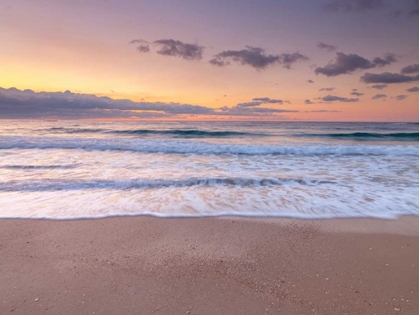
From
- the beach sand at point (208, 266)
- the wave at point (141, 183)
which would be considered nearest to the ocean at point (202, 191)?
the wave at point (141, 183)

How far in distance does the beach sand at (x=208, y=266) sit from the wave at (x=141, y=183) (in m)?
2.04

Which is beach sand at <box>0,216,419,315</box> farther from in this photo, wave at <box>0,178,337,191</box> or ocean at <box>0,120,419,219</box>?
wave at <box>0,178,337,191</box>

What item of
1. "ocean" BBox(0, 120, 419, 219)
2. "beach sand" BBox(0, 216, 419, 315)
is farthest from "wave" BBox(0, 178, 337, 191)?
"beach sand" BBox(0, 216, 419, 315)

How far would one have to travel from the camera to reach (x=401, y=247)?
10.9 ft

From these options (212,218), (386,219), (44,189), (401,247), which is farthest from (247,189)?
(44,189)

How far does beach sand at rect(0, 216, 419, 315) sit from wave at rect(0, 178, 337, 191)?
204cm

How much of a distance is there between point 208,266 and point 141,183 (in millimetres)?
3946

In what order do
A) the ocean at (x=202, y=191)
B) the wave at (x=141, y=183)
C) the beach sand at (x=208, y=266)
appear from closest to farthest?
the beach sand at (x=208, y=266) → the ocean at (x=202, y=191) → the wave at (x=141, y=183)

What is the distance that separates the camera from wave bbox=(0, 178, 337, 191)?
5.90m

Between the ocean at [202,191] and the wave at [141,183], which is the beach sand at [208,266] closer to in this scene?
the ocean at [202,191]

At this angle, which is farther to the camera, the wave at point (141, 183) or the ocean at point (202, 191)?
the wave at point (141, 183)

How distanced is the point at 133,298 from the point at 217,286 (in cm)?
75

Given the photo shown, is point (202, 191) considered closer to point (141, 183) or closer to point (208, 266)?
point (141, 183)

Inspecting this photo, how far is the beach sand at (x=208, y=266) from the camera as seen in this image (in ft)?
7.37
